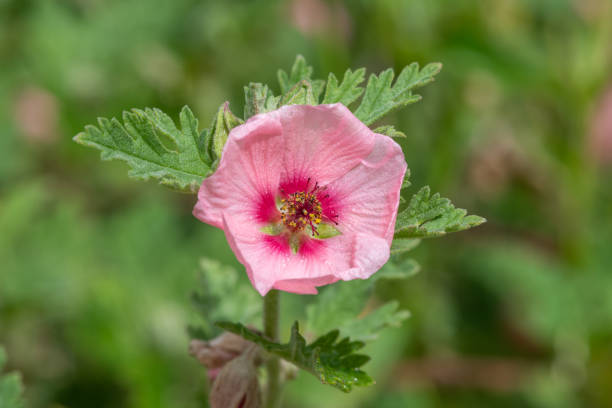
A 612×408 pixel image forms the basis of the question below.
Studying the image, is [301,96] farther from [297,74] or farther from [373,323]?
[373,323]

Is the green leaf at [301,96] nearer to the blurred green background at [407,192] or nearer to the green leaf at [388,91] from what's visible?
the green leaf at [388,91]

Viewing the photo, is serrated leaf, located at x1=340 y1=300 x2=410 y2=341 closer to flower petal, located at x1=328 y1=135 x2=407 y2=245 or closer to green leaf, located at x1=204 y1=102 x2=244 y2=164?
flower petal, located at x1=328 y1=135 x2=407 y2=245

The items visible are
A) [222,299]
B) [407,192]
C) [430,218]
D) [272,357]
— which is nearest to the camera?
[430,218]

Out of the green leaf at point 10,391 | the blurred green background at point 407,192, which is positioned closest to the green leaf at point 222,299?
the green leaf at point 10,391

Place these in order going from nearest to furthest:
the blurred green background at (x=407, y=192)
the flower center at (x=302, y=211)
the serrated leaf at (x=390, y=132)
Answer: the serrated leaf at (x=390, y=132) → the flower center at (x=302, y=211) → the blurred green background at (x=407, y=192)

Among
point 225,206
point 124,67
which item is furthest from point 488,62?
point 225,206

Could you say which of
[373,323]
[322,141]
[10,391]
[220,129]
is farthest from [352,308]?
[10,391]
